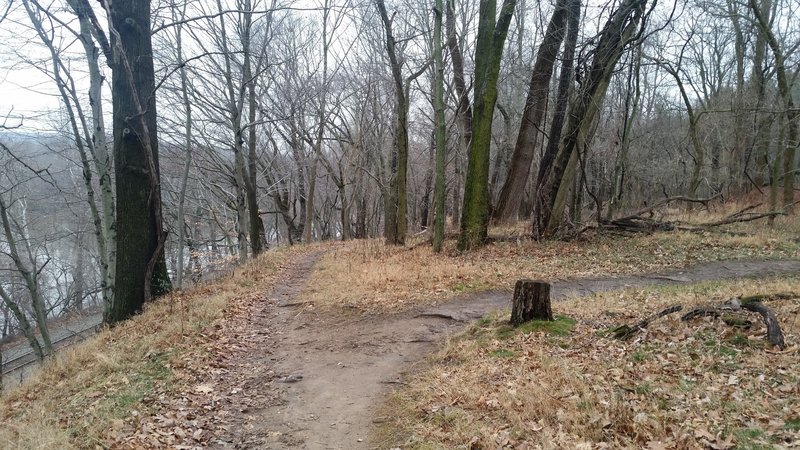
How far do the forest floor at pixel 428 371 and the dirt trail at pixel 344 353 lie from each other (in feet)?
0.10

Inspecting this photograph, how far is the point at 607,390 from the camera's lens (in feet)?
13.2

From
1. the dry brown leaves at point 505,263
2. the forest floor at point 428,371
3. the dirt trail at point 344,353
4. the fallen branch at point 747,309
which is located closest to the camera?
the forest floor at point 428,371

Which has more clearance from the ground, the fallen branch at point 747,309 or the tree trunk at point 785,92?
the tree trunk at point 785,92

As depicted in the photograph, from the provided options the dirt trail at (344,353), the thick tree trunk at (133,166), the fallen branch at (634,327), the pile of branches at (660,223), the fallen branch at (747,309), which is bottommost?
the dirt trail at (344,353)

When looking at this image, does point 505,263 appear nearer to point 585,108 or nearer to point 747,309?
point 585,108

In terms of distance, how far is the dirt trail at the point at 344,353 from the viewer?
462cm

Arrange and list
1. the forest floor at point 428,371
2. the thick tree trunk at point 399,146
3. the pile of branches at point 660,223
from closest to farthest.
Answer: the forest floor at point 428,371 → the pile of branches at point 660,223 → the thick tree trunk at point 399,146

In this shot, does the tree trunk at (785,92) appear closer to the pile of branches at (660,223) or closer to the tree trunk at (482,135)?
the pile of branches at (660,223)

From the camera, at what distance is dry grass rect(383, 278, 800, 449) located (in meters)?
3.28

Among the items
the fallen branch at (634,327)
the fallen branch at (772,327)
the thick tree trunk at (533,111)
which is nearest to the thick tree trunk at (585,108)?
the thick tree trunk at (533,111)

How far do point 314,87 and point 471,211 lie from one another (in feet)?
40.8

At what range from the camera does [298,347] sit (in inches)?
280

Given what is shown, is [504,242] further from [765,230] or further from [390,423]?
[390,423]

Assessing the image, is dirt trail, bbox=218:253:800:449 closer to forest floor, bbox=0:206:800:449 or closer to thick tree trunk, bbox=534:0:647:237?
forest floor, bbox=0:206:800:449
